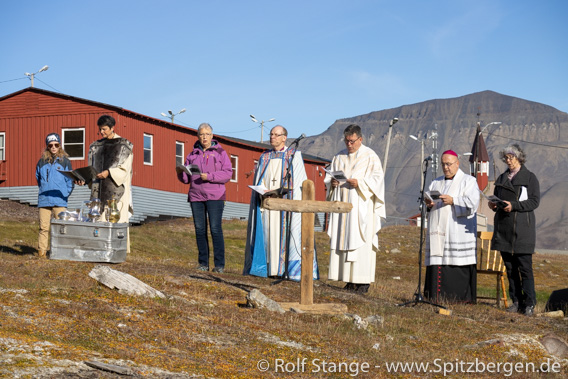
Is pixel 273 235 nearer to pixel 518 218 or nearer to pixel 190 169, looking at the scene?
pixel 190 169

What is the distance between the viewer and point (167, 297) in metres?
8.05

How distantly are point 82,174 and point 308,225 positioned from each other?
379 cm

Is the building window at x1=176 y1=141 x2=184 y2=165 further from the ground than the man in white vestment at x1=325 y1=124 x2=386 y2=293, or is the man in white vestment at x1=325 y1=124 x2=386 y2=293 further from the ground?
the building window at x1=176 y1=141 x2=184 y2=165

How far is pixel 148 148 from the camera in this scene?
31.4 metres

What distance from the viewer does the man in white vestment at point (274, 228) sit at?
11.3m

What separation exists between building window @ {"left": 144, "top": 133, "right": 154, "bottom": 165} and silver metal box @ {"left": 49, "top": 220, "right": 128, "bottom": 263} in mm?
21464

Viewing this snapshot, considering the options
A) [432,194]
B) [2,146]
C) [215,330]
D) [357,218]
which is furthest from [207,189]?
[2,146]

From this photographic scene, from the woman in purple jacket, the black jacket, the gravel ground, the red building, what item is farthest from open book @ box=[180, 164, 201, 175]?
the red building

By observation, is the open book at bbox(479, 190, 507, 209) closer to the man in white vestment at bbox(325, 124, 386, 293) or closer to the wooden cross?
the man in white vestment at bbox(325, 124, 386, 293)

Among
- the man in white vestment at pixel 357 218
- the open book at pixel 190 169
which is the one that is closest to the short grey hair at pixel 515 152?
the man in white vestment at pixel 357 218

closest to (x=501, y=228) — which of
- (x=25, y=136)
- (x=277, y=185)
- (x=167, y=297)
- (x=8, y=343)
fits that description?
(x=277, y=185)

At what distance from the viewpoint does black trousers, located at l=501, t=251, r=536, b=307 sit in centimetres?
1024

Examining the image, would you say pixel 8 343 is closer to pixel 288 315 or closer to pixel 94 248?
pixel 288 315

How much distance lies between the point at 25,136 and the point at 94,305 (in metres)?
25.3
